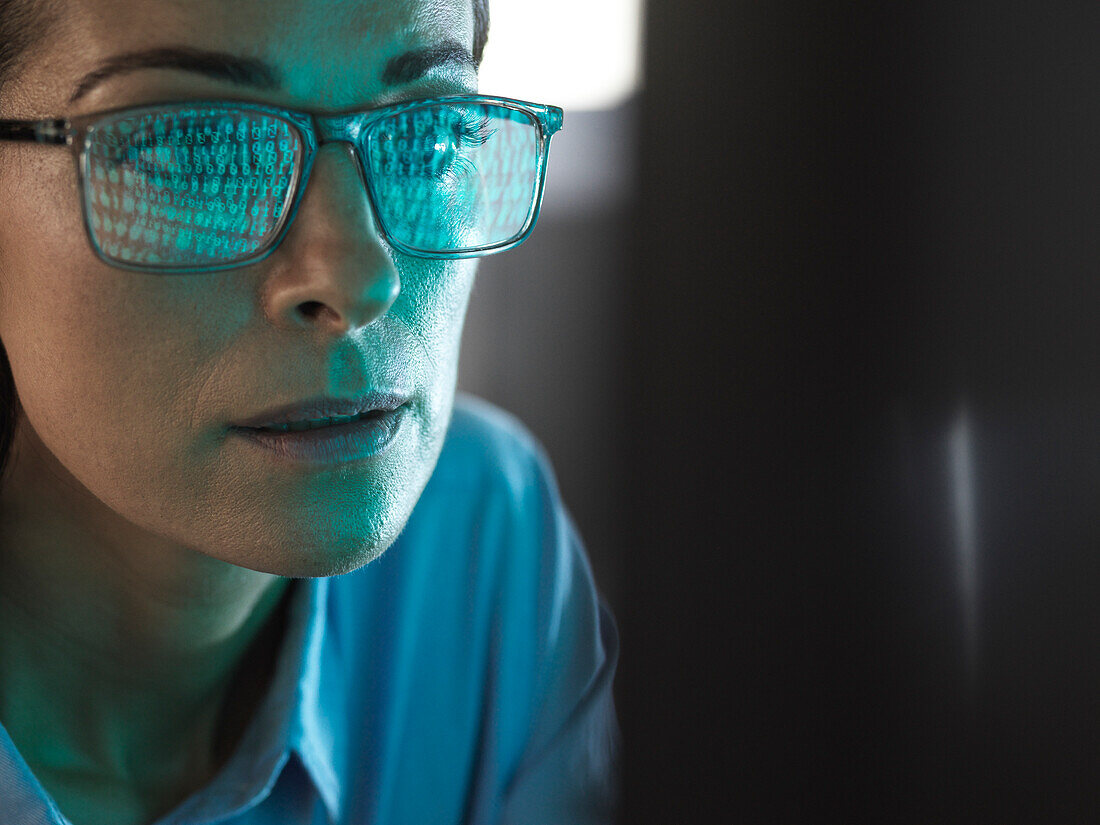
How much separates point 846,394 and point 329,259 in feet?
1.23

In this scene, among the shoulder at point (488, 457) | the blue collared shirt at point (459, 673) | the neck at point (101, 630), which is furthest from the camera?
the shoulder at point (488, 457)

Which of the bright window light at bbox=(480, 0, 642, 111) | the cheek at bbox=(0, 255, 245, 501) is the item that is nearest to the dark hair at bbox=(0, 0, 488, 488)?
the cheek at bbox=(0, 255, 245, 501)

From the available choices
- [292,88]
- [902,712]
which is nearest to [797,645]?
[902,712]

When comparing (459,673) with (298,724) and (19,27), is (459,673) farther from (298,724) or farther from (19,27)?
(19,27)

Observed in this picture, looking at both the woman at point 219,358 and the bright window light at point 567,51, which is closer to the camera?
the woman at point 219,358

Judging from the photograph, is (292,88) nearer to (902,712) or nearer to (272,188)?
(272,188)

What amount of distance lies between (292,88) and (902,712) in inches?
22.8

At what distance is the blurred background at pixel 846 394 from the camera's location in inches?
22.9

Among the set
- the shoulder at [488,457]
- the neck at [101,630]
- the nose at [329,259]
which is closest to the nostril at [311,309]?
the nose at [329,259]

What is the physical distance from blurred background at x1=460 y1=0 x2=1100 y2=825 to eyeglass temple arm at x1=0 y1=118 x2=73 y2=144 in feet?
1.19

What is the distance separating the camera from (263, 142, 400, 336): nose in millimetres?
504

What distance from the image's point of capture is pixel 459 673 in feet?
2.83

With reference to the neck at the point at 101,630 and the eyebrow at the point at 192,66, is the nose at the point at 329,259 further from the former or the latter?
the neck at the point at 101,630

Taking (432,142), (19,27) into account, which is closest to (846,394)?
(432,142)
